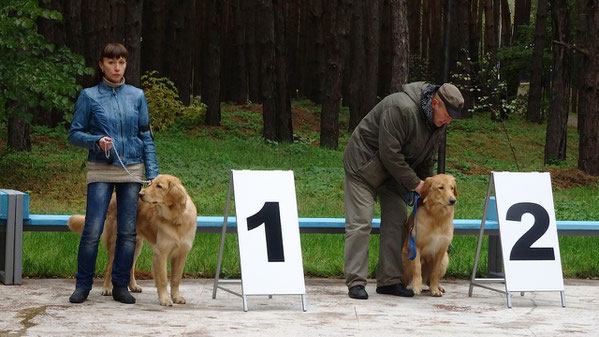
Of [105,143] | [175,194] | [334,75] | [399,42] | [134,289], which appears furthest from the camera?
[334,75]

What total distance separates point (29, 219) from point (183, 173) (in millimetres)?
10929

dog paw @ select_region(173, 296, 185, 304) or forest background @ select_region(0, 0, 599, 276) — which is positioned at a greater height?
forest background @ select_region(0, 0, 599, 276)

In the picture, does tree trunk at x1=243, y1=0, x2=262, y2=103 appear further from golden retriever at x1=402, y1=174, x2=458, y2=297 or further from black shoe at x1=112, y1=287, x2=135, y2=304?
black shoe at x1=112, y1=287, x2=135, y2=304

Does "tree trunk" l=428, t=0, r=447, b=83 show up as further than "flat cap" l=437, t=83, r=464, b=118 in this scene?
Yes

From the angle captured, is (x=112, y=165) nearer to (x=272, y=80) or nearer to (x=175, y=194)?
(x=175, y=194)

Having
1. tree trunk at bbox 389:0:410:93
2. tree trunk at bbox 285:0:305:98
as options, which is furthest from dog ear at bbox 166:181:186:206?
tree trunk at bbox 285:0:305:98

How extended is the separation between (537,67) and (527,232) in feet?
99.0

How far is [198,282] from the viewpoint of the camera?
9406 millimetres

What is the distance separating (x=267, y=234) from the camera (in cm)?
824

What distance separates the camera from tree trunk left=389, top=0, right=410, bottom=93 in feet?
58.4

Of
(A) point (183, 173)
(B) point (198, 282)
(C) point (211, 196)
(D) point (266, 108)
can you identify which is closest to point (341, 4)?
(D) point (266, 108)

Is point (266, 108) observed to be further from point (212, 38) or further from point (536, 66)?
point (536, 66)

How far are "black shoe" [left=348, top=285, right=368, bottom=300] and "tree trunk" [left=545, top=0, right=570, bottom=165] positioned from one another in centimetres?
2044

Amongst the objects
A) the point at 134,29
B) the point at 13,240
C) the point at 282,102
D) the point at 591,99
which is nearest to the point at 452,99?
the point at 13,240
